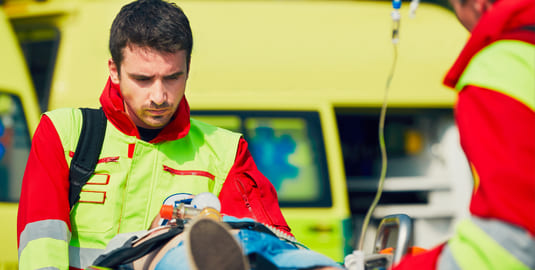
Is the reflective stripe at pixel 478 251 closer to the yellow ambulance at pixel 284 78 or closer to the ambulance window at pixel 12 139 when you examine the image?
the yellow ambulance at pixel 284 78

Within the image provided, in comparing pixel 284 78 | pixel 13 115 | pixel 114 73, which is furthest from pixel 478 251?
pixel 13 115

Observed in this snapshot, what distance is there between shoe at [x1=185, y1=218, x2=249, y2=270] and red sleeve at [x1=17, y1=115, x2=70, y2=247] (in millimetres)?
745

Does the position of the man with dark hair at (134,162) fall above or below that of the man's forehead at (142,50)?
below

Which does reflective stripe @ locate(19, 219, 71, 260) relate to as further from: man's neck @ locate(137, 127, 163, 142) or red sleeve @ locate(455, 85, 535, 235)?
red sleeve @ locate(455, 85, 535, 235)

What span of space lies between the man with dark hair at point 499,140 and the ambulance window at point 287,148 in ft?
12.6

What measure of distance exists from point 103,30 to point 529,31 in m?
4.60

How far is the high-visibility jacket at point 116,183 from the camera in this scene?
7.80 feet

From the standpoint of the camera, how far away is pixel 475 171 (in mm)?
1740

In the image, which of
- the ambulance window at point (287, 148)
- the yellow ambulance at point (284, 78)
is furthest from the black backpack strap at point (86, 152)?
the ambulance window at point (287, 148)

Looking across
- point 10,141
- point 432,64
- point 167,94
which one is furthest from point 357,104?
point 167,94

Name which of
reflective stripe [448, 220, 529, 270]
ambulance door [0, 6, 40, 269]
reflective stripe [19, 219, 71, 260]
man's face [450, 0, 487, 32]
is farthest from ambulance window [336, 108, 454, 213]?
reflective stripe [448, 220, 529, 270]

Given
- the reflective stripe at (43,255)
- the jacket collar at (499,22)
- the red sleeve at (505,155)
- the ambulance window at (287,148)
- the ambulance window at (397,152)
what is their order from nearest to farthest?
the red sleeve at (505,155) → the jacket collar at (499,22) → the reflective stripe at (43,255) → the ambulance window at (287,148) → the ambulance window at (397,152)

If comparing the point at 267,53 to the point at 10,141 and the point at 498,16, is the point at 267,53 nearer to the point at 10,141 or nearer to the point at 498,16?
the point at 10,141

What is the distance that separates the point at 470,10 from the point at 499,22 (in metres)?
0.19
